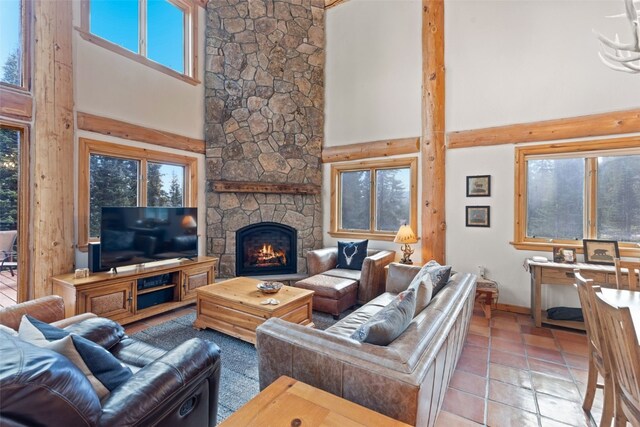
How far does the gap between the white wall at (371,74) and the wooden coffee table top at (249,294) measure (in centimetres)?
228

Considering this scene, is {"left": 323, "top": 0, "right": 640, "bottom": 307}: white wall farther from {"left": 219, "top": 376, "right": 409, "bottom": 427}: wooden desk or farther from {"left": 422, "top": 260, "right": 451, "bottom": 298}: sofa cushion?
{"left": 219, "top": 376, "right": 409, "bottom": 427}: wooden desk

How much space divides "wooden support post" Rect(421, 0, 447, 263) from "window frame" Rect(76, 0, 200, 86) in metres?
3.67

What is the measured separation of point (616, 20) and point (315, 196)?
4524 mm

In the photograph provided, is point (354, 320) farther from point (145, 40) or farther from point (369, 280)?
point (145, 40)

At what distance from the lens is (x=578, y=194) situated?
3627mm

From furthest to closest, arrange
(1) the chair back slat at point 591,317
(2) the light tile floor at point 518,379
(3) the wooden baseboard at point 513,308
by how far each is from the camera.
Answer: (3) the wooden baseboard at point 513,308 → (2) the light tile floor at point 518,379 → (1) the chair back slat at point 591,317

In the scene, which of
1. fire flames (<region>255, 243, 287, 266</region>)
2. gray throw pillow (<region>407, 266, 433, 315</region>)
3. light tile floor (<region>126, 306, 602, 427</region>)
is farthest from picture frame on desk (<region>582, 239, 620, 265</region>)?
fire flames (<region>255, 243, 287, 266</region>)

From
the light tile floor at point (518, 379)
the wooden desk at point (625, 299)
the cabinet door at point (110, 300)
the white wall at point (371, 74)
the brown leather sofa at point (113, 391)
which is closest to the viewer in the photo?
the brown leather sofa at point (113, 391)

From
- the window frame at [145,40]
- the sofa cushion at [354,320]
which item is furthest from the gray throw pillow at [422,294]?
the window frame at [145,40]

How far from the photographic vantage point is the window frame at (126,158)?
3463mm

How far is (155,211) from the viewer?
3.71 m

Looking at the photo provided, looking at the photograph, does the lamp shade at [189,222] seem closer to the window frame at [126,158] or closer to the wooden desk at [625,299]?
the window frame at [126,158]

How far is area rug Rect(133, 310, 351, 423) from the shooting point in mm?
2090

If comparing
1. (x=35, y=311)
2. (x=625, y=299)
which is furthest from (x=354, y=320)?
(x=35, y=311)
